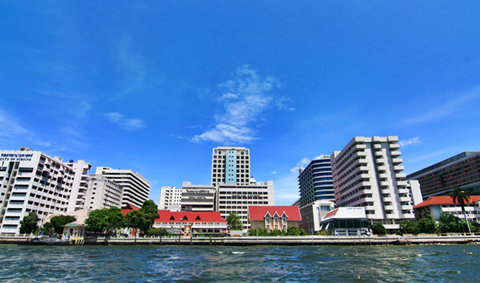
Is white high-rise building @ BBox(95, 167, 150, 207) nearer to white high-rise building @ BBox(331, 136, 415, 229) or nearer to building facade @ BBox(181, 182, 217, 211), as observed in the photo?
building facade @ BBox(181, 182, 217, 211)

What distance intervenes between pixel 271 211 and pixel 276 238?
38.4 meters

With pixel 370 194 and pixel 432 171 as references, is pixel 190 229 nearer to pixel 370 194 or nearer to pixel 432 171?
pixel 370 194

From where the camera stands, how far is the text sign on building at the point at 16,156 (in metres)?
97.3

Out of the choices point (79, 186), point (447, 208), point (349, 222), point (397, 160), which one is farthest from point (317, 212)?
point (79, 186)

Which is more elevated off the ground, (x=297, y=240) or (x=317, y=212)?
(x=317, y=212)

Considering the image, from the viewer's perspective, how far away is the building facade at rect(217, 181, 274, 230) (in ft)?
503

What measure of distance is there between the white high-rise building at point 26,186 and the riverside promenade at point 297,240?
2184cm

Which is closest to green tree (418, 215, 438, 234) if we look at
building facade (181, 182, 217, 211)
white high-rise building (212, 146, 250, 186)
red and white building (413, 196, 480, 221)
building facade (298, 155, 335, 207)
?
red and white building (413, 196, 480, 221)

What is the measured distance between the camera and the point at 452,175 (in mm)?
145625

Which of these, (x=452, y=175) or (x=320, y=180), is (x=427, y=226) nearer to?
(x=320, y=180)

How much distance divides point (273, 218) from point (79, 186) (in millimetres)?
90138

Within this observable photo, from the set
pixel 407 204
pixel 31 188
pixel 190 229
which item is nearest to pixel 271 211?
pixel 190 229

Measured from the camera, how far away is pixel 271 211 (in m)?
111

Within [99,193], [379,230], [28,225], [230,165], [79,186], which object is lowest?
[379,230]
